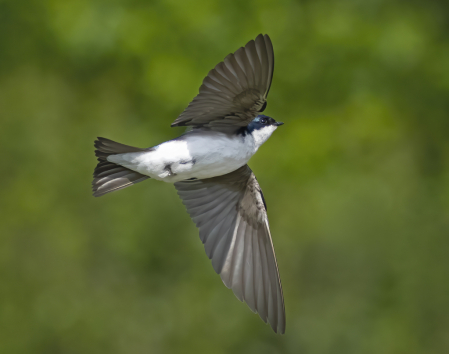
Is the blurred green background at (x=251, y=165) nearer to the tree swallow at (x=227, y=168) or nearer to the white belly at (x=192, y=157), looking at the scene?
the tree swallow at (x=227, y=168)

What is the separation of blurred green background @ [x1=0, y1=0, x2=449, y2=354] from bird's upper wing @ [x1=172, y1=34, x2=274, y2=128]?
6.45 ft

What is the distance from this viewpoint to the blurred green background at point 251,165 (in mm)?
4383

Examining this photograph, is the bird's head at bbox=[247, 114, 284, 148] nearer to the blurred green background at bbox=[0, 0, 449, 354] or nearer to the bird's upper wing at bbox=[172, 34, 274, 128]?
the bird's upper wing at bbox=[172, 34, 274, 128]

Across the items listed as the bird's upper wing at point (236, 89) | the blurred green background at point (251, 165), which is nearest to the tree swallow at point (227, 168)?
the bird's upper wing at point (236, 89)

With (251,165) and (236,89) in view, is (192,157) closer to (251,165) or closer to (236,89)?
(236,89)

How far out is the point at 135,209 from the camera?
14.7 feet

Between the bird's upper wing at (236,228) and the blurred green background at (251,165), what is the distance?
137cm

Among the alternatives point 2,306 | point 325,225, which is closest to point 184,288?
point 325,225

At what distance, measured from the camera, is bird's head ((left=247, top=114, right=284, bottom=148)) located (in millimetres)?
2561

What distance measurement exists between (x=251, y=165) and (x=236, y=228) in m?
1.60

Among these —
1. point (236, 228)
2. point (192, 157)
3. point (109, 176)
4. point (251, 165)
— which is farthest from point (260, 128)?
point (251, 165)

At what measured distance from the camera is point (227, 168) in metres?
2.51

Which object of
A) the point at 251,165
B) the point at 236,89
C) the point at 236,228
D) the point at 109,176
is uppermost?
the point at 251,165

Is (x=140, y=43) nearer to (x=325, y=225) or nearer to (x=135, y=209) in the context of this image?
(x=135, y=209)
